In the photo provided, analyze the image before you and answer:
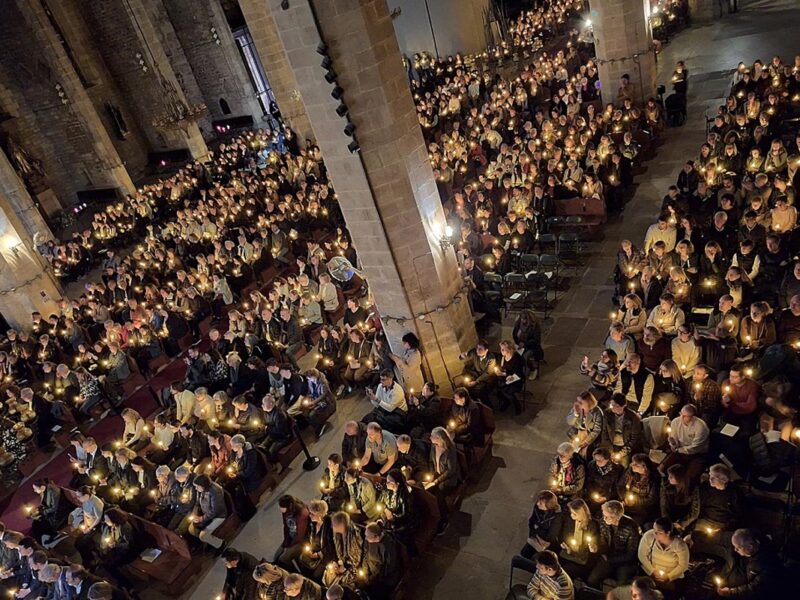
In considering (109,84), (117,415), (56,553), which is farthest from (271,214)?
(109,84)

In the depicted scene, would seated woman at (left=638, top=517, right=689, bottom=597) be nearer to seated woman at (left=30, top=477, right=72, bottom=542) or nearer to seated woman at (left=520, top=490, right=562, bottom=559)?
seated woman at (left=520, top=490, right=562, bottom=559)

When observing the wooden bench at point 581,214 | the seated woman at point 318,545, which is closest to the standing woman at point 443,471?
the seated woman at point 318,545

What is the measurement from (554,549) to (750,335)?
3828 millimetres

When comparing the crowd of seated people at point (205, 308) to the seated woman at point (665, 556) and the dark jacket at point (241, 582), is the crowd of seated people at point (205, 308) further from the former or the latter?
the seated woman at point (665, 556)

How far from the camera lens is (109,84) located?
2927 cm

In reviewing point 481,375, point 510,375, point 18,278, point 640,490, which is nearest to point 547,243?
point 481,375

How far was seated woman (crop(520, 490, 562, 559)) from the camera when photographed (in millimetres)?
5926

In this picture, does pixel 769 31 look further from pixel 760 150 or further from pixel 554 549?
pixel 554 549

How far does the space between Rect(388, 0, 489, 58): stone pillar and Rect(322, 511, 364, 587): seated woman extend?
88.0 feet

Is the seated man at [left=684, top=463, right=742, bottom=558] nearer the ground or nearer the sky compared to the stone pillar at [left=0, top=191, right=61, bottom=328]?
nearer the ground

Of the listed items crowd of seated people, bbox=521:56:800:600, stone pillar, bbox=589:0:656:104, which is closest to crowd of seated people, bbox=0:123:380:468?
crowd of seated people, bbox=521:56:800:600

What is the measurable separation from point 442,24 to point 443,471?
88.6ft

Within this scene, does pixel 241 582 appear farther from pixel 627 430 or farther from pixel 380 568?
pixel 627 430

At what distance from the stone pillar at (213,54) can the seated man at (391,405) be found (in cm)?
2402
